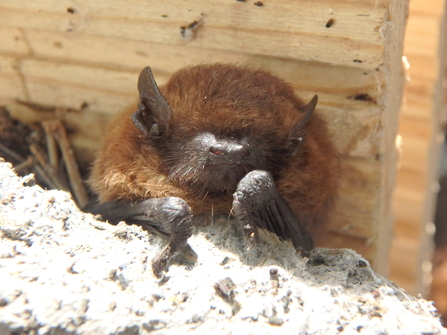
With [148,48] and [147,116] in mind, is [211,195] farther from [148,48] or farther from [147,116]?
[148,48]

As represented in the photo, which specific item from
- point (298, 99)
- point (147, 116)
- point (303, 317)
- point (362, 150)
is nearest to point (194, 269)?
point (303, 317)

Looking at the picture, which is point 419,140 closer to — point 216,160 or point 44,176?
point 216,160

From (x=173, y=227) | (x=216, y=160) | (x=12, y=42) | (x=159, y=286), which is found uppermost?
(x=12, y=42)

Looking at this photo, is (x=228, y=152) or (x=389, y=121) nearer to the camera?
(x=228, y=152)

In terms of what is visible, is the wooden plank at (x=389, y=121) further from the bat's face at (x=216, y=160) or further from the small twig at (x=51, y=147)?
the small twig at (x=51, y=147)

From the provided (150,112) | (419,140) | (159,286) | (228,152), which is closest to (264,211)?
(228,152)
